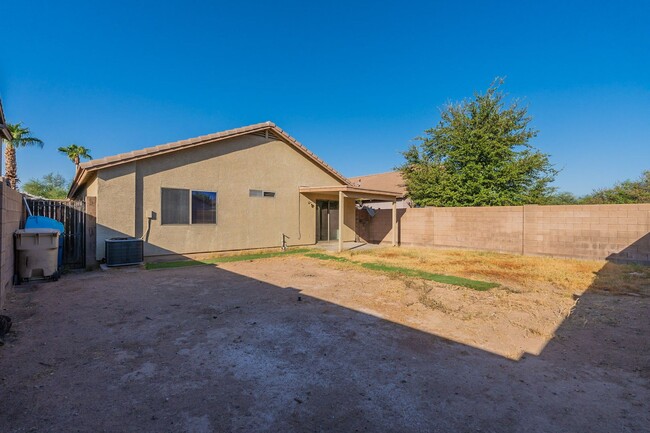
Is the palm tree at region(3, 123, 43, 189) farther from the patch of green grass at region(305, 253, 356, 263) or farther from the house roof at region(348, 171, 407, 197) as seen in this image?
the house roof at region(348, 171, 407, 197)

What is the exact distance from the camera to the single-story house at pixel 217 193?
942 centimetres

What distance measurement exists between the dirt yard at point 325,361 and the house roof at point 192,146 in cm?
420

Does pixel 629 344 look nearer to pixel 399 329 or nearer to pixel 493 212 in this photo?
pixel 399 329

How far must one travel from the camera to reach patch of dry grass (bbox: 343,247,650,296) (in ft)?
22.9

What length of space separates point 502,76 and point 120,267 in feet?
66.6

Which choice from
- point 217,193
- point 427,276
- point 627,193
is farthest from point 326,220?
point 627,193

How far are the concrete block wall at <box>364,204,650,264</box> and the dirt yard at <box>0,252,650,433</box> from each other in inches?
192

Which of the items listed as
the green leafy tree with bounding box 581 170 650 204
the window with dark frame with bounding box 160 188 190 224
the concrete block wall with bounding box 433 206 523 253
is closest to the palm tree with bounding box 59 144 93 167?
the window with dark frame with bounding box 160 188 190 224

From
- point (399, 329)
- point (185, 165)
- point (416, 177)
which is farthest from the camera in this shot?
point (416, 177)

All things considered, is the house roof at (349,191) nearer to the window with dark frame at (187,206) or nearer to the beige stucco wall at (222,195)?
the beige stucco wall at (222,195)

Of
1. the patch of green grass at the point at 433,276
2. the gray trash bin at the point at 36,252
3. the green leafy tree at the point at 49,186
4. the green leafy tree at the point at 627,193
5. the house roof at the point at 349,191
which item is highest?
the green leafy tree at the point at 49,186

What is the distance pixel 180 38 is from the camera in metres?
14.1

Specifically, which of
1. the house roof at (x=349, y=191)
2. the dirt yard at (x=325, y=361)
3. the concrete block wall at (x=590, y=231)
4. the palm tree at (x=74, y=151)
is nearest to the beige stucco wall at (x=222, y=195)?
the house roof at (x=349, y=191)

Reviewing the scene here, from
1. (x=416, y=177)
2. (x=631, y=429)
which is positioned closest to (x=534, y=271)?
(x=631, y=429)
